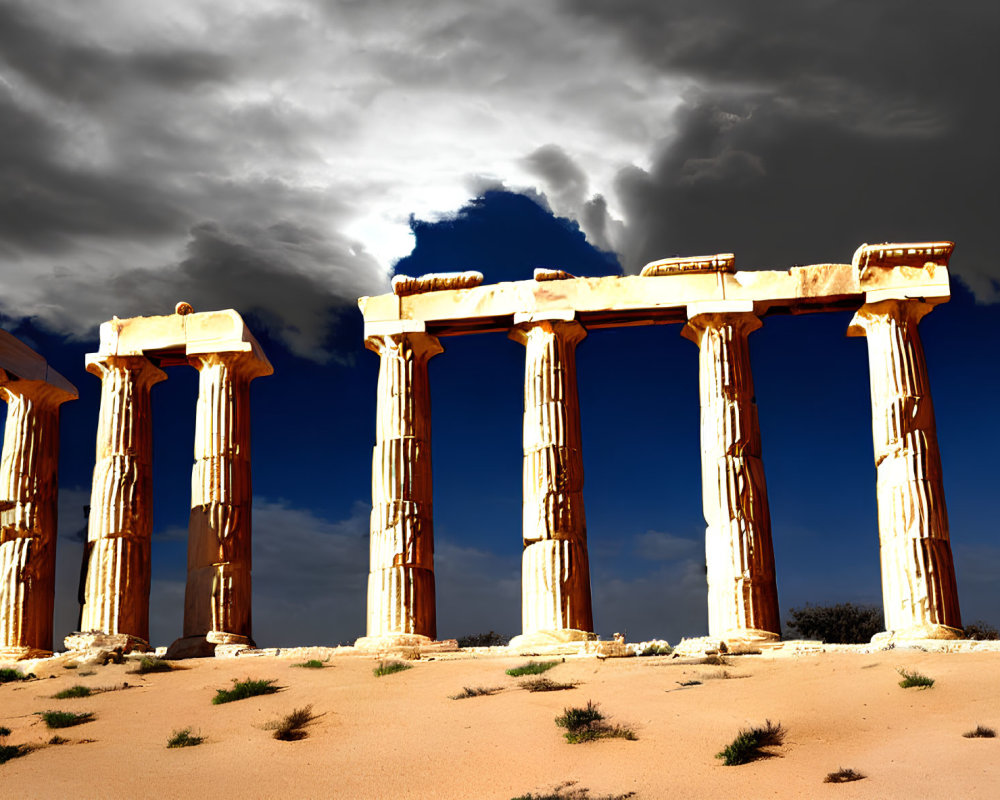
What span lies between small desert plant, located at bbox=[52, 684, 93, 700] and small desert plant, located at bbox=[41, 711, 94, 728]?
182cm

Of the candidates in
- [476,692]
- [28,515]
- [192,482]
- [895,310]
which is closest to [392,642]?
[476,692]

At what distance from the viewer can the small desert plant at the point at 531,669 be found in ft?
79.5

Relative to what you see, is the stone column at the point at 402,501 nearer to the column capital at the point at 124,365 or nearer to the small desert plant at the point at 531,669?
the small desert plant at the point at 531,669

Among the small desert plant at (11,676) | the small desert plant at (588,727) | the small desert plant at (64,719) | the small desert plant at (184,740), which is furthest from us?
the small desert plant at (11,676)

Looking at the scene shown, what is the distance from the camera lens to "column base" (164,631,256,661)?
3005cm

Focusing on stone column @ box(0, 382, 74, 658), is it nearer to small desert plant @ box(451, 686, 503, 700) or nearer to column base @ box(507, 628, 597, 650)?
column base @ box(507, 628, 597, 650)

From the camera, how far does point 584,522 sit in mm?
30359

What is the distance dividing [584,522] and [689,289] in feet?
21.4

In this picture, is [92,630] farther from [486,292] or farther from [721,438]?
[721,438]

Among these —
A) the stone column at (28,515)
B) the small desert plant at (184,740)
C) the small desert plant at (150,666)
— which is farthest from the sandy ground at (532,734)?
the stone column at (28,515)

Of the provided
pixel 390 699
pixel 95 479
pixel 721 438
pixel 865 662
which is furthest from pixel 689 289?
pixel 95 479

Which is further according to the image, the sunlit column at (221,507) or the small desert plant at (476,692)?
the sunlit column at (221,507)

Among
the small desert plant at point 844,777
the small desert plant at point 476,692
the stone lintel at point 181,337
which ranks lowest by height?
the small desert plant at point 844,777

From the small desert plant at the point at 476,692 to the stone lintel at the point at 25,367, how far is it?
718 inches
